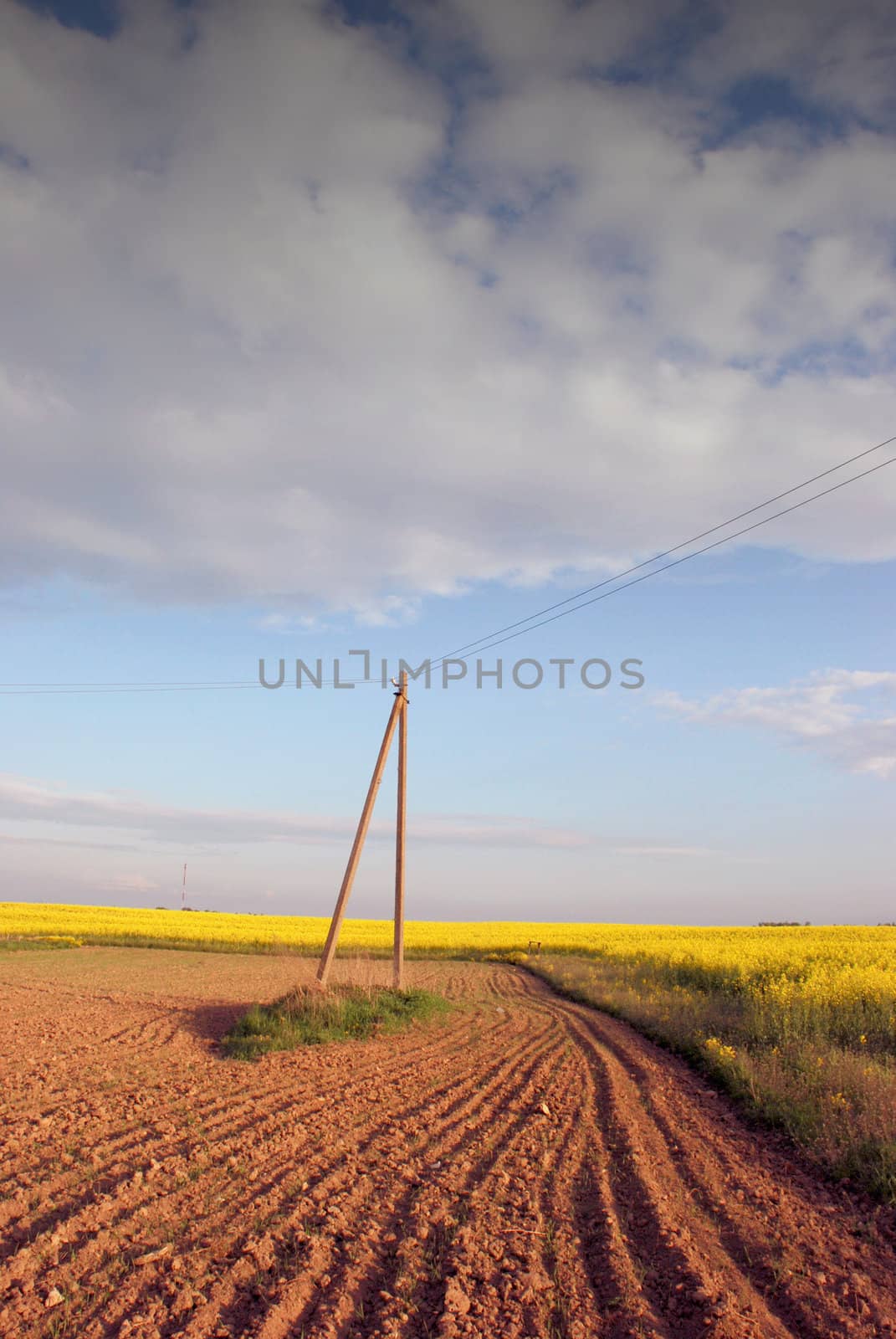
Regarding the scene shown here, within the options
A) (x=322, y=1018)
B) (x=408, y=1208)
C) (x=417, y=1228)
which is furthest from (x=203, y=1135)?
(x=322, y=1018)

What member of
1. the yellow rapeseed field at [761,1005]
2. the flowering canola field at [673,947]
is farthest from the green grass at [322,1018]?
the flowering canola field at [673,947]

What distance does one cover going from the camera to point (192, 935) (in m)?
33.3

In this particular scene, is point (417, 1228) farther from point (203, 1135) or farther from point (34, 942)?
point (34, 942)

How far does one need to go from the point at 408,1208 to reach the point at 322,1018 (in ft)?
24.0

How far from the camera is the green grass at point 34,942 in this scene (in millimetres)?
29797

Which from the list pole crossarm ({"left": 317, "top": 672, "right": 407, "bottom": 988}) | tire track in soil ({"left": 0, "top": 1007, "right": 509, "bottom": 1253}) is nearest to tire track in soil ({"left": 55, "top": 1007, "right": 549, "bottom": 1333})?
tire track in soil ({"left": 0, "top": 1007, "right": 509, "bottom": 1253})

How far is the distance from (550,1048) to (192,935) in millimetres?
25908

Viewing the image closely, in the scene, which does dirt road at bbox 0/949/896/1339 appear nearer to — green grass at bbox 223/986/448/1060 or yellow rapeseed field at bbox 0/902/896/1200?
yellow rapeseed field at bbox 0/902/896/1200

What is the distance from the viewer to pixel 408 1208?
5.36m

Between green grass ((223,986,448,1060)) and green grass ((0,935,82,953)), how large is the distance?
2148cm

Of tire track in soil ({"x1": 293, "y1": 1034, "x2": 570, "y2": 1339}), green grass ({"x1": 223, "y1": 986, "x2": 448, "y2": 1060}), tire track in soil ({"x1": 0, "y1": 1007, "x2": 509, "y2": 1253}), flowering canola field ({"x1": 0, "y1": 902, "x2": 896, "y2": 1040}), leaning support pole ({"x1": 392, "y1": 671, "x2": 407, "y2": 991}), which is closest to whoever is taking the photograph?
tire track in soil ({"x1": 293, "y1": 1034, "x2": 570, "y2": 1339})

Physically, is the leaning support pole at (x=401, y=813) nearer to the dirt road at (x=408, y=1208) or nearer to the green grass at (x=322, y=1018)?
the green grass at (x=322, y=1018)

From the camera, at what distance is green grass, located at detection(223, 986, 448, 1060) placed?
36.1ft

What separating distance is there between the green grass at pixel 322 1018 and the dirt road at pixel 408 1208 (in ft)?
2.33
